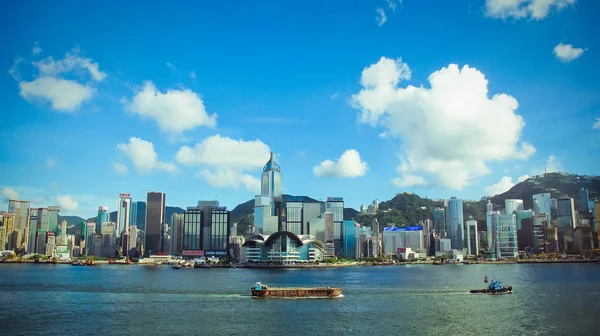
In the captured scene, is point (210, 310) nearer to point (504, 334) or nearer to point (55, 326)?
point (55, 326)

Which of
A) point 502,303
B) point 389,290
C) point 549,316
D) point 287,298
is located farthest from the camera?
point 389,290

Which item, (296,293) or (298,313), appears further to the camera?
(296,293)

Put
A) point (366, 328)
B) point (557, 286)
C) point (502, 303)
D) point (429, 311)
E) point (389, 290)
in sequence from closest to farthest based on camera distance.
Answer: point (366, 328) → point (429, 311) → point (502, 303) → point (389, 290) → point (557, 286)

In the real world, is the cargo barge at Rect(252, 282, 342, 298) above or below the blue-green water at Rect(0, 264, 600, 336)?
above

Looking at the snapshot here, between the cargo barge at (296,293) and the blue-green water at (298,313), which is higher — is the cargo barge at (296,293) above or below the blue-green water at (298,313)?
above

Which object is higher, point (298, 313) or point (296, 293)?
point (296, 293)

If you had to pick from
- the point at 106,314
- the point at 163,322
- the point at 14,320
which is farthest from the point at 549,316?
the point at 14,320

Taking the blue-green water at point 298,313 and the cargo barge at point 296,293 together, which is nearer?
the blue-green water at point 298,313

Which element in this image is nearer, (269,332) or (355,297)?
(269,332)

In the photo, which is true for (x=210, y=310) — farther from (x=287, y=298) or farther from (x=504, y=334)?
(x=504, y=334)

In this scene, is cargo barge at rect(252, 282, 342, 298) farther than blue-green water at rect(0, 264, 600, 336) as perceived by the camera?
Yes
